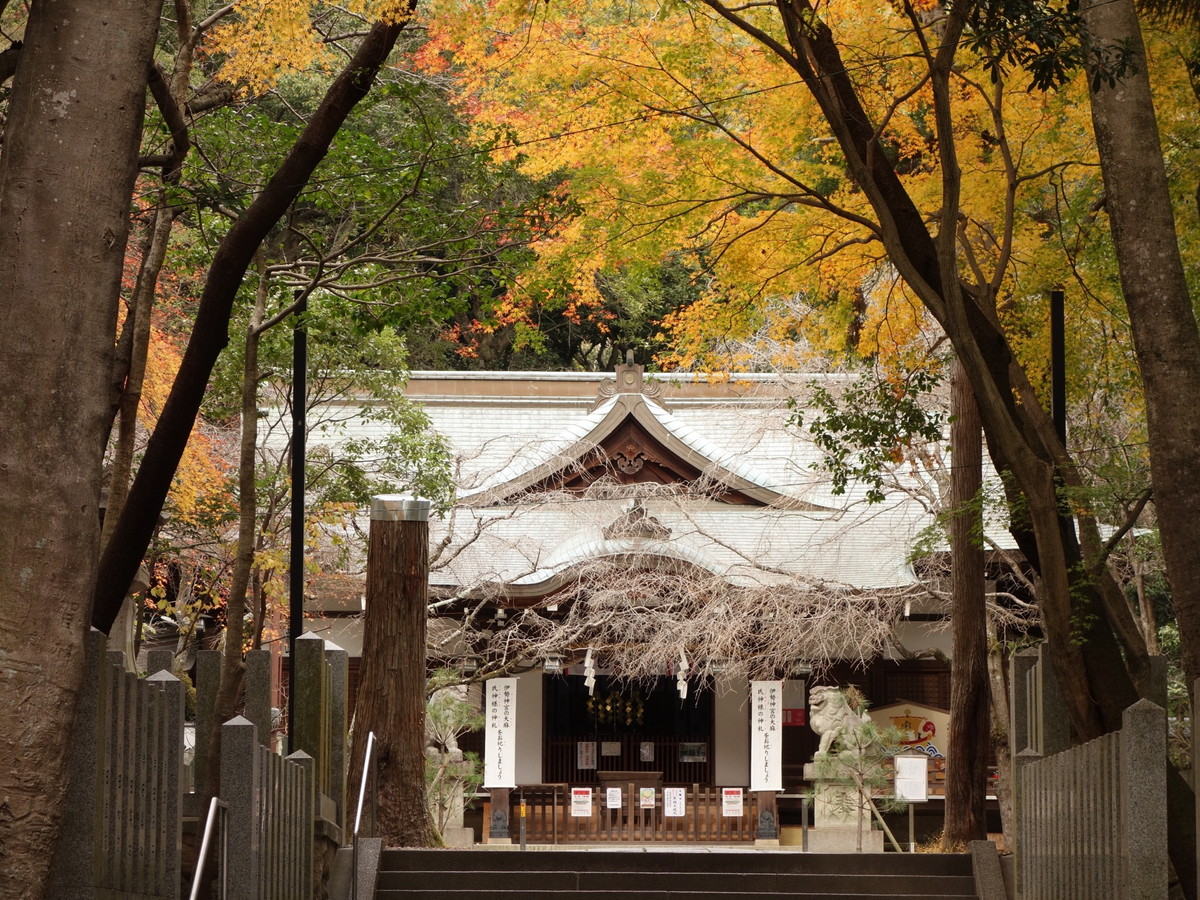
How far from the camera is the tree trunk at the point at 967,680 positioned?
12086 mm

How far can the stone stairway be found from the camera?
9305 millimetres

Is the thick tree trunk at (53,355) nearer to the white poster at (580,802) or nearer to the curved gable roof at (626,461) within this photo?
the white poster at (580,802)

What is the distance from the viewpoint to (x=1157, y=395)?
21.7 ft

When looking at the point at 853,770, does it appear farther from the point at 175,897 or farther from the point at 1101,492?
the point at 175,897

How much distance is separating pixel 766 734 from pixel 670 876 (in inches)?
256

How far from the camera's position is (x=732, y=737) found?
1838 cm

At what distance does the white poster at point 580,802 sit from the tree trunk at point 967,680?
4469 mm

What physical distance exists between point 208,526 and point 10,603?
11.1m

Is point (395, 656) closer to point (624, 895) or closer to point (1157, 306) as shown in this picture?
point (624, 895)

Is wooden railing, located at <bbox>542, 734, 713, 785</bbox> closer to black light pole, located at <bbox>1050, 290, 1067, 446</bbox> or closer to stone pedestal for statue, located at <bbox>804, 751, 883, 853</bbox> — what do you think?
stone pedestal for statue, located at <bbox>804, 751, 883, 853</bbox>

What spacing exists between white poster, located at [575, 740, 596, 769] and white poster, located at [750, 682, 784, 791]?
2.92 m

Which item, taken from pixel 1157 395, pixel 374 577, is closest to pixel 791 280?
pixel 374 577

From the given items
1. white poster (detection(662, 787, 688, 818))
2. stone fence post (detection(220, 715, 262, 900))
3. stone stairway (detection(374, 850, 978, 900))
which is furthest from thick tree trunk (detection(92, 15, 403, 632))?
white poster (detection(662, 787, 688, 818))

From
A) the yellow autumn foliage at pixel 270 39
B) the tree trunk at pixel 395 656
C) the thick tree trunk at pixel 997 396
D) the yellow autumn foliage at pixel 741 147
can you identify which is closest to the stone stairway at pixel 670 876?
the tree trunk at pixel 395 656
